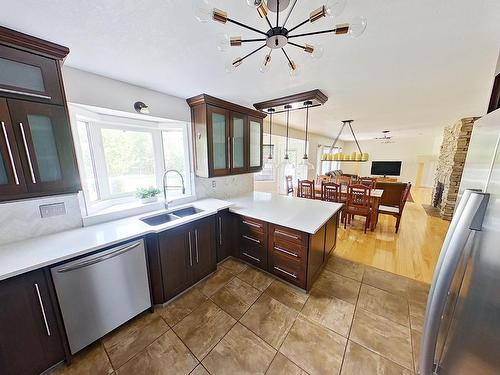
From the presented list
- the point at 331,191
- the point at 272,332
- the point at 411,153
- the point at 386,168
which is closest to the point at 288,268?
the point at 272,332

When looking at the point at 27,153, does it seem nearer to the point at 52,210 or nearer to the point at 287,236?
the point at 52,210

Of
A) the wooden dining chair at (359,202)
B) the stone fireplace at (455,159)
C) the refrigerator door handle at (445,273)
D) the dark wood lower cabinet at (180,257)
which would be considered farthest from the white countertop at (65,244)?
the stone fireplace at (455,159)

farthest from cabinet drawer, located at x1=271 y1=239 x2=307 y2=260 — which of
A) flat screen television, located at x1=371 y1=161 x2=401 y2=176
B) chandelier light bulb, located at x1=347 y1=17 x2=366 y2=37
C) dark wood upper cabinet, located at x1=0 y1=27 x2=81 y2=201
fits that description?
flat screen television, located at x1=371 y1=161 x2=401 y2=176

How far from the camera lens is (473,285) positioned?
0.66 meters

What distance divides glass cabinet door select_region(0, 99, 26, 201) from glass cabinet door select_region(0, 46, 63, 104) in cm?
11

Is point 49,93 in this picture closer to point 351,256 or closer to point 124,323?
point 124,323

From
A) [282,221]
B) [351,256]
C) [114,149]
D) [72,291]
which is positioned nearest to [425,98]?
[351,256]

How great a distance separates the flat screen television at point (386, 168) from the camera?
28.6ft

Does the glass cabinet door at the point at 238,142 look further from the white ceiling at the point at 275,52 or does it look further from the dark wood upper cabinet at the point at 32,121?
the dark wood upper cabinet at the point at 32,121

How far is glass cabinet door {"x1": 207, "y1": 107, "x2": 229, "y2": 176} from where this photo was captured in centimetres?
244

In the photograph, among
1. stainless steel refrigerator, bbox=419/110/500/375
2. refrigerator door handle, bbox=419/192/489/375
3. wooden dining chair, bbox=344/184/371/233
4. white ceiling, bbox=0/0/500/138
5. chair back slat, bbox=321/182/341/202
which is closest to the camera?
stainless steel refrigerator, bbox=419/110/500/375

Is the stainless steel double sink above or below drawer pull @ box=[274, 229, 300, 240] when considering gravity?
above

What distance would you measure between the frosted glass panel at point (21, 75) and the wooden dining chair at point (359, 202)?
4173 mm

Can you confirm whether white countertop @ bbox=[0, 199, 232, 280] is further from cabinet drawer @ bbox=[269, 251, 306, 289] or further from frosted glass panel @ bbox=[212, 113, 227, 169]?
cabinet drawer @ bbox=[269, 251, 306, 289]
